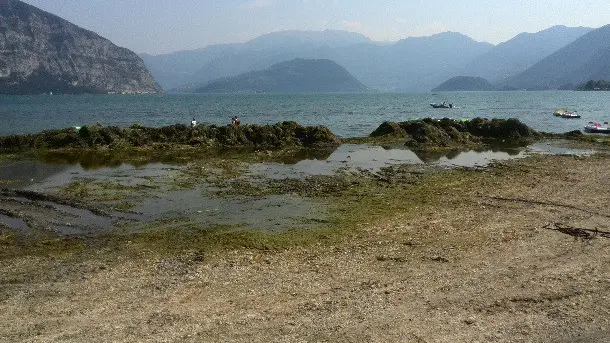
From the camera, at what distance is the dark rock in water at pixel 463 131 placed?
45.8 metres

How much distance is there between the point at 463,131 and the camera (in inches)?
1992

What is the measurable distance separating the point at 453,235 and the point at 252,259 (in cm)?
772

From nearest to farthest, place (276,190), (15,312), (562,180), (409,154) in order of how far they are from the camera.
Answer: (15,312), (276,190), (562,180), (409,154)

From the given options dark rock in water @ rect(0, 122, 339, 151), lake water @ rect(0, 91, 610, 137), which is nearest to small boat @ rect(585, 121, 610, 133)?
lake water @ rect(0, 91, 610, 137)

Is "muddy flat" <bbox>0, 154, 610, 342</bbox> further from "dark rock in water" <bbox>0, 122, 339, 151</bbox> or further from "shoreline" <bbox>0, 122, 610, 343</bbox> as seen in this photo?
"dark rock in water" <bbox>0, 122, 339, 151</bbox>

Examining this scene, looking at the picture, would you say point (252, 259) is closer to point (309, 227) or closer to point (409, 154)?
point (309, 227)

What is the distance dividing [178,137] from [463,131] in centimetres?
3057

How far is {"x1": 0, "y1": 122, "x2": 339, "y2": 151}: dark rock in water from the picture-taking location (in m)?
40.5

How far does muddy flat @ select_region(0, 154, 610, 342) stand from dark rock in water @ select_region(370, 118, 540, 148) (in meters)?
26.8

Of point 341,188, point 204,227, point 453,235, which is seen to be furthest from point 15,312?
point 341,188

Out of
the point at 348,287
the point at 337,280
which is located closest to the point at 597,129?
the point at 337,280

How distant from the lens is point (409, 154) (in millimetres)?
38469

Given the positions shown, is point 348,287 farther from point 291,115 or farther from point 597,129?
point 291,115

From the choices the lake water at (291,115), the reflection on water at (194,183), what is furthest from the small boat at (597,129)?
the reflection on water at (194,183)
